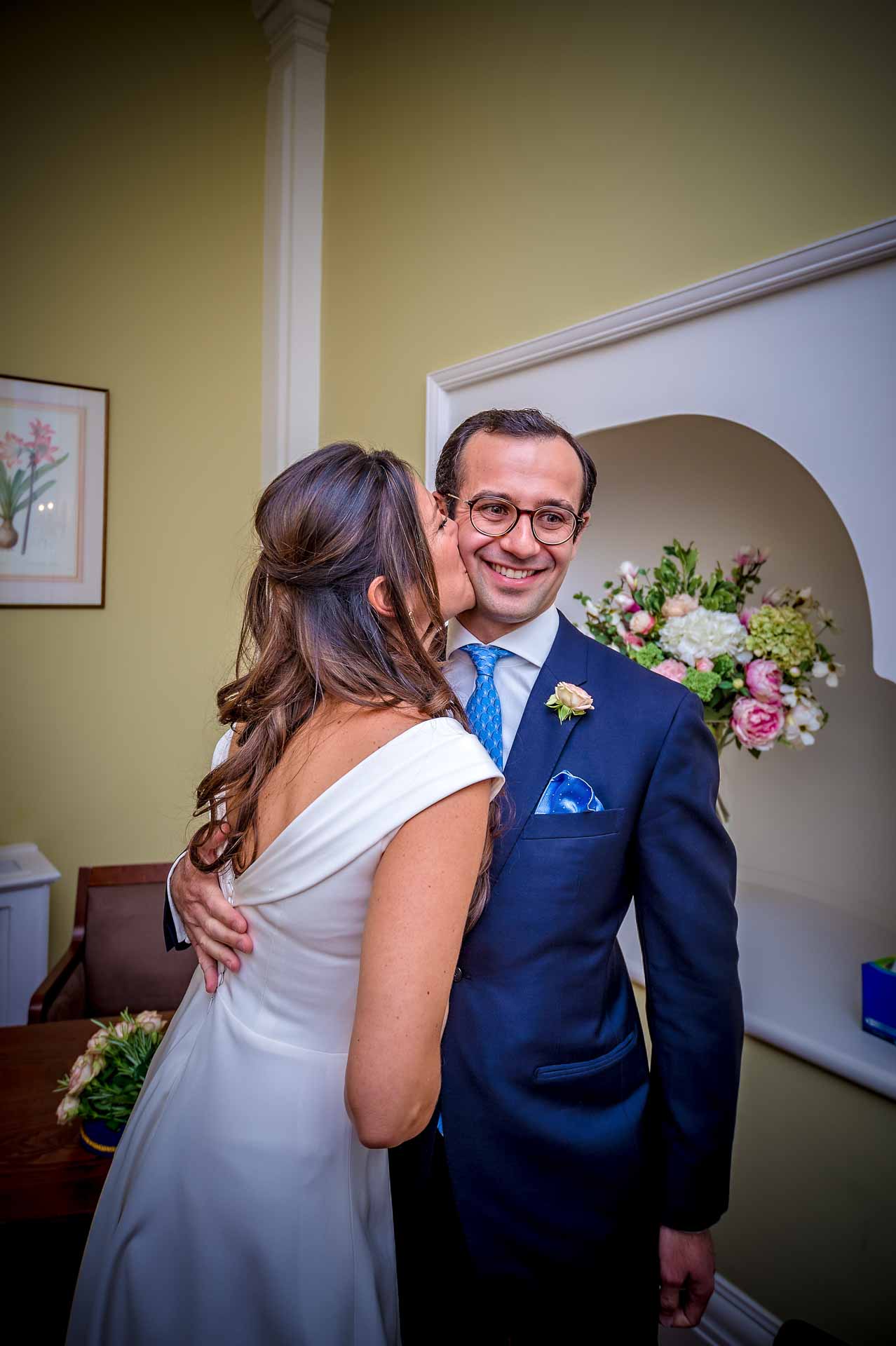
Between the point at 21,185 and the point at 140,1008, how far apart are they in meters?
2.79

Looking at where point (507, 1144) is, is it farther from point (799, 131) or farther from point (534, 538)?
point (799, 131)

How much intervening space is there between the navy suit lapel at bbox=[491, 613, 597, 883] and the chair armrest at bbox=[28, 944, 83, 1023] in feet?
5.46

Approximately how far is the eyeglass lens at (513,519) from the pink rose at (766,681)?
704 mm

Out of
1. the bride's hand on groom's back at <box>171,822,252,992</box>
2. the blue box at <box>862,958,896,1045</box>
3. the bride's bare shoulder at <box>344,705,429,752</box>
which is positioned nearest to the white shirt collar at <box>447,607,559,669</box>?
the bride's bare shoulder at <box>344,705,429,752</box>

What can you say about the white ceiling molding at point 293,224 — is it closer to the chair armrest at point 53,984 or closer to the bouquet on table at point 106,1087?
the chair armrest at point 53,984

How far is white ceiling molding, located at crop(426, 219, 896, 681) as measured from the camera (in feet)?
5.70

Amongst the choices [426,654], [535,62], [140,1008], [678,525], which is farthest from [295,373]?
[426,654]

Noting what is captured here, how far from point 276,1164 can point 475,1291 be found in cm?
50

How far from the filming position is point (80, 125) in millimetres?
3328

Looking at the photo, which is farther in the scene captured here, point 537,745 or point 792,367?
point 792,367

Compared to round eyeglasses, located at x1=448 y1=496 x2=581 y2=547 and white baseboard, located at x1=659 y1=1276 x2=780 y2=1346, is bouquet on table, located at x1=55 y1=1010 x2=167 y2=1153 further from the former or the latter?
white baseboard, located at x1=659 y1=1276 x2=780 y2=1346

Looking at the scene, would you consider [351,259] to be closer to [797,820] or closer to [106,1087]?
[797,820]

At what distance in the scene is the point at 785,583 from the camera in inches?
103

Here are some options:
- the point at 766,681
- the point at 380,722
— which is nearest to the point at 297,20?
the point at 766,681
